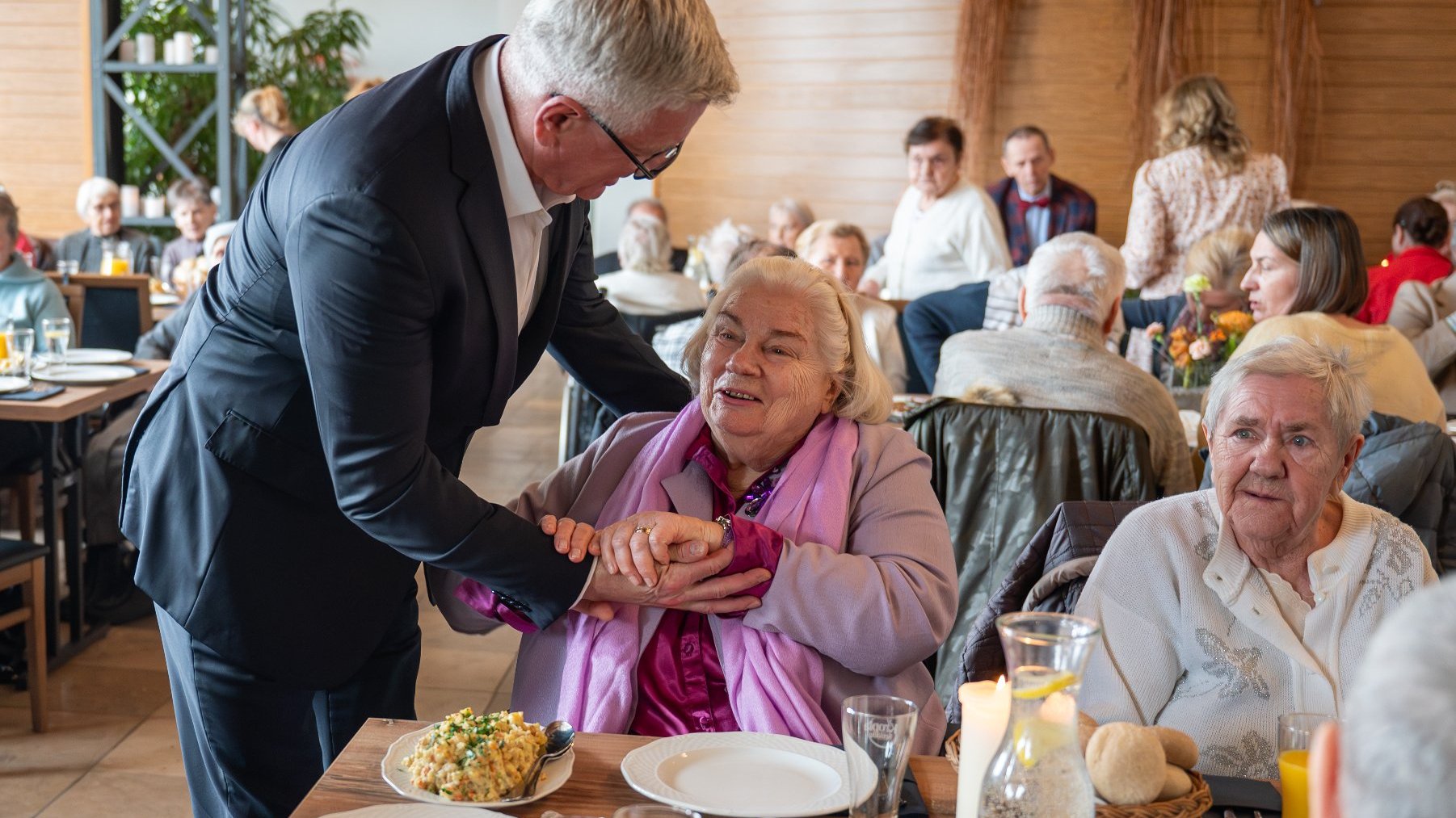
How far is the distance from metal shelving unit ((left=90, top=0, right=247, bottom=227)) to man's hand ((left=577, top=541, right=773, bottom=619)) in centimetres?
742

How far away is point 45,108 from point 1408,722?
34.5 ft

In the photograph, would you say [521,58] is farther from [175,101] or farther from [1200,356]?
[175,101]

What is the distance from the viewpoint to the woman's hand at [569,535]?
1.71 meters

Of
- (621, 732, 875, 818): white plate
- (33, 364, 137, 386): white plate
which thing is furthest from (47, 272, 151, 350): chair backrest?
(621, 732, 875, 818): white plate

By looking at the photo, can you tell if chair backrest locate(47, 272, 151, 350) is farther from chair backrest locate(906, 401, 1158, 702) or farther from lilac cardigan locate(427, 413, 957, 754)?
lilac cardigan locate(427, 413, 957, 754)

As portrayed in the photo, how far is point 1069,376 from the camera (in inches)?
124

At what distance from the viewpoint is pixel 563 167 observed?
1558 millimetres

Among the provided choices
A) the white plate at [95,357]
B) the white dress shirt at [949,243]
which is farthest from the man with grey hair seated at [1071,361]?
the white plate at [95,357]

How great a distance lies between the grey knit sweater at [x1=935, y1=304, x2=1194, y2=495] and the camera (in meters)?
3.02

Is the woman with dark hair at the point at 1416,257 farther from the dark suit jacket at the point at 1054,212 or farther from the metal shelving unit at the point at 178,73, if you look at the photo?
the metal shelving unit at the point at 178,73

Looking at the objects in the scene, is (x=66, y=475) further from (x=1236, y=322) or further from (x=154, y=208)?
(x=154, y=208)

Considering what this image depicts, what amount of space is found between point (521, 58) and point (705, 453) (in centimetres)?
74

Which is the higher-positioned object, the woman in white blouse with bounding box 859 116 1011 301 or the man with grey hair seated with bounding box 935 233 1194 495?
the woman in white blouse with bounding box 859 116 1011 301

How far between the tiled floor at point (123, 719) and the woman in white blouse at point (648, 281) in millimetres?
1492
